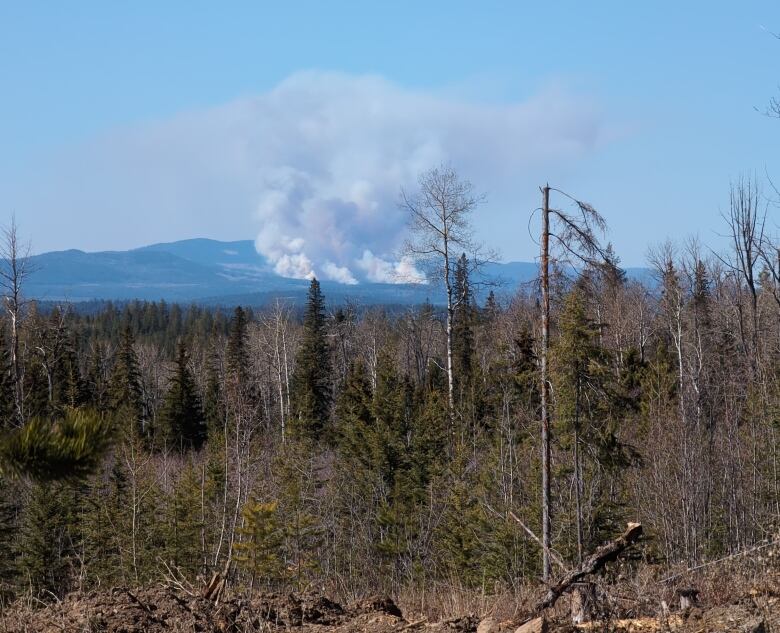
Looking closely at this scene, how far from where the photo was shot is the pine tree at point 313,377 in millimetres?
50219

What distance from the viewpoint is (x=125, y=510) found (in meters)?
28.5

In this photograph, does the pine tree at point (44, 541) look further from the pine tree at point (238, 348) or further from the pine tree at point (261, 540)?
the pine tree at point (238, 348)

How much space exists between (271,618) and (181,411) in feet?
173

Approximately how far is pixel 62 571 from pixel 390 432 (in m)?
13.6

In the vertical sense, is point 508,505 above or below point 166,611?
below

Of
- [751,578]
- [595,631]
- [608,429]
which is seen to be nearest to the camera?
[595,631]

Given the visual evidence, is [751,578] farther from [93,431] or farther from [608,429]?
[608,429]

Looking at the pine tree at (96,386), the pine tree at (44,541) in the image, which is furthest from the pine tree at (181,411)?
the pine tree at (44,541)

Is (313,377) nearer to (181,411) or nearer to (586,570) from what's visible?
(181,411)

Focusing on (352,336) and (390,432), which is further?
(352,336)

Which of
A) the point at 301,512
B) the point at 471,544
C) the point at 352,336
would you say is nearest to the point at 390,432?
the point at 301,512

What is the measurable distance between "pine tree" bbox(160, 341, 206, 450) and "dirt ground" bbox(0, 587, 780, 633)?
168 feet

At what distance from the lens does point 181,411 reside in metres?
57.4

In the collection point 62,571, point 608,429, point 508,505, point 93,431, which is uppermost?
point 93,431
